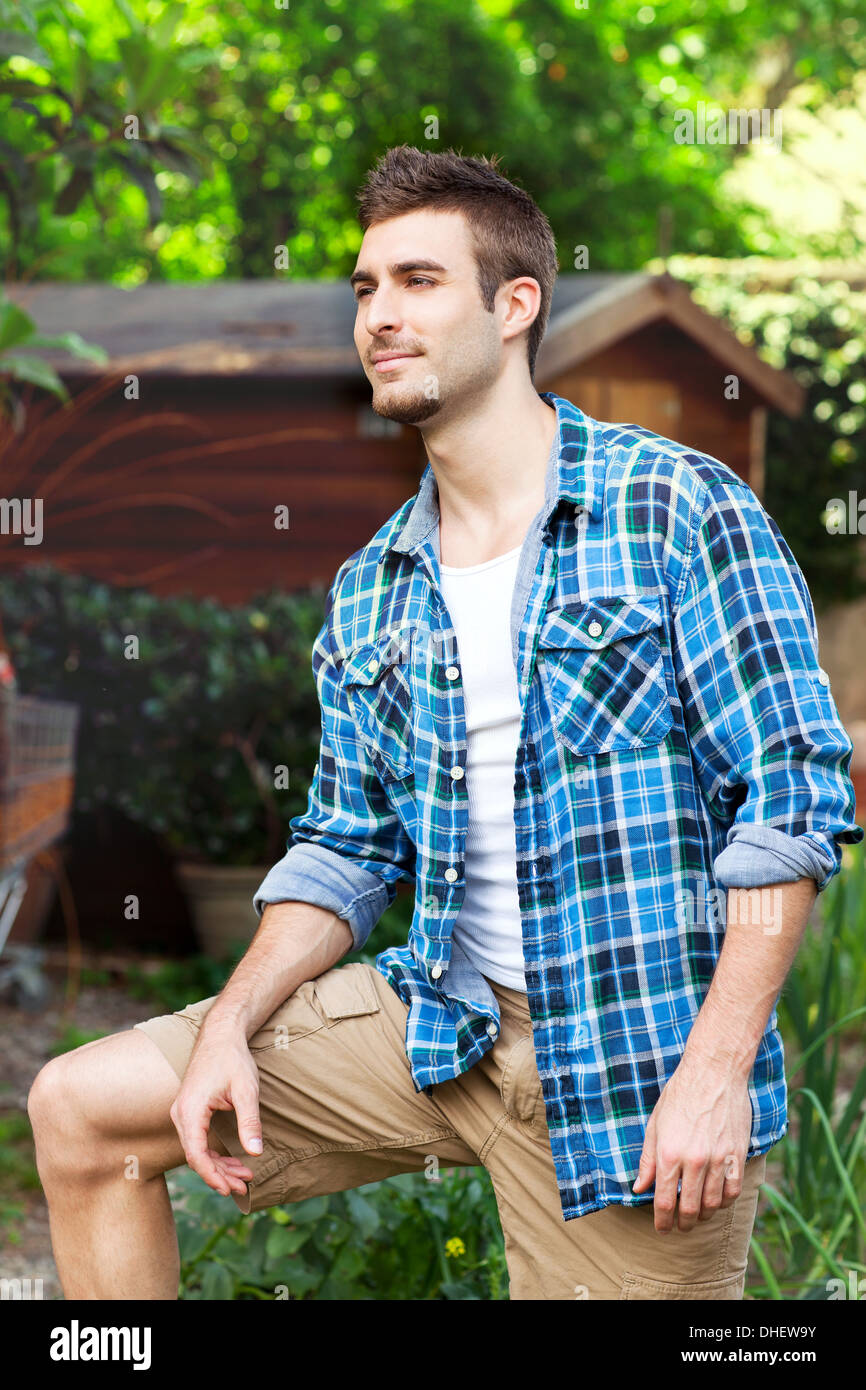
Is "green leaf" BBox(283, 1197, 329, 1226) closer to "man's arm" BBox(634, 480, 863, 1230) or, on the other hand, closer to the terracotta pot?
"man's arm" BBox(634, 480, 863, 1230)

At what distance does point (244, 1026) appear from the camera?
1.97 meters

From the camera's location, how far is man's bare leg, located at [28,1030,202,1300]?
1.94 m

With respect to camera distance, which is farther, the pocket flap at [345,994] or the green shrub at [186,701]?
the green shrub at [186,701]

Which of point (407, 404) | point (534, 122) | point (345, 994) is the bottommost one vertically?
point (345, 994)

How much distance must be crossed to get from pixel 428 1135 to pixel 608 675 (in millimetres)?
751

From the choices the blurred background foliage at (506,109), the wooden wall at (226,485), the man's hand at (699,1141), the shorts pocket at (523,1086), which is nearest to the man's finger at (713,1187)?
the man's hand at (699,1141)

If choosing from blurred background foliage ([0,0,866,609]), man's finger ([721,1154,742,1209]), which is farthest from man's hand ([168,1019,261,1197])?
blurred background foliage ([0,0,866,609])

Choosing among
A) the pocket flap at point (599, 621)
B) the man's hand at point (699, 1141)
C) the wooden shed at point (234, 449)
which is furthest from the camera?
the wooden shed at point (234, 449)

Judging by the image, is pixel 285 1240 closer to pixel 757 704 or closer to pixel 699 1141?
pixel 699 1141

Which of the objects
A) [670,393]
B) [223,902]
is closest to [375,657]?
[223,902]

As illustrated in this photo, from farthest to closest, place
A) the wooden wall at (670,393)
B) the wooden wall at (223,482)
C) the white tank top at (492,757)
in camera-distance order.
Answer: the wooden wall at (670,393) → the wooden wall at (223,482) → the white tank top at (492,757)

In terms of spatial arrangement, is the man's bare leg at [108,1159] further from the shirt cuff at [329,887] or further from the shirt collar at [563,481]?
the shirt collar at [563,481]

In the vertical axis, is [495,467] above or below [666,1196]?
above

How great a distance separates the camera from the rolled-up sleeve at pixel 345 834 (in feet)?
7.16
